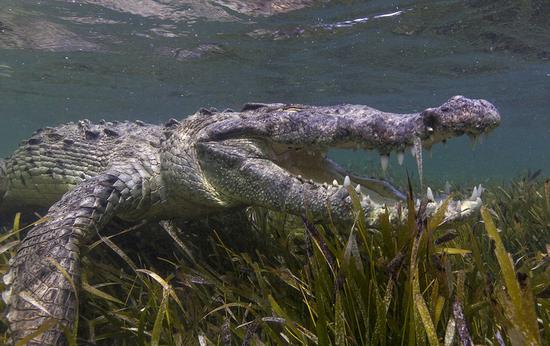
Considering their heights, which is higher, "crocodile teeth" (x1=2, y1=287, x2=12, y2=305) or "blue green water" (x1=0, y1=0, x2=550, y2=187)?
"crocodile teeth" (x1=2, y1=287, x2=12, y2=305)

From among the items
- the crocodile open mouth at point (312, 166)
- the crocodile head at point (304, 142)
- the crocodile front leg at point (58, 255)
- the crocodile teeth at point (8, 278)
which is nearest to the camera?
the crocodile front leg at point (58, 255)

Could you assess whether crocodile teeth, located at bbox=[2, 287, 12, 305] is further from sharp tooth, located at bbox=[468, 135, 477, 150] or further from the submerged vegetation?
sharp tooth, located at bbox=[468, 135, 477, 150]

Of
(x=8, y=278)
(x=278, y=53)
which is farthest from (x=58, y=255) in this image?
(x=278, y=53)

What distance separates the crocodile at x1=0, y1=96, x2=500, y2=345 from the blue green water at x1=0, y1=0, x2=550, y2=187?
8.46m

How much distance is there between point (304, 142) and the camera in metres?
3.32

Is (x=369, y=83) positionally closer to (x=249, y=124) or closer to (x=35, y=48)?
(x=35, y=48)

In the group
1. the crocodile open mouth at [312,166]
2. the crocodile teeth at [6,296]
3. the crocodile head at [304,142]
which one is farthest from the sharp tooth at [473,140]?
the crocodile teeth at [6,296]

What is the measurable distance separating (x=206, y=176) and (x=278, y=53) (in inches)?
546

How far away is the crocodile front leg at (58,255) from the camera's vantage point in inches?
91.8

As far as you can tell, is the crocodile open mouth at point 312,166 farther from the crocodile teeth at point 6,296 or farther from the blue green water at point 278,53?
the blue green water at point 278,53

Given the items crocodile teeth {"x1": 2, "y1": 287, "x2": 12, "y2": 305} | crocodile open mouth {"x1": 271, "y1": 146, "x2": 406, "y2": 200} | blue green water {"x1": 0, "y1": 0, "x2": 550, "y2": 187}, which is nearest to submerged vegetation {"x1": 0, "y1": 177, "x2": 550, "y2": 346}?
crocodile teeth {"x1": 2, "y1": 287, "x2": 12, "y2": 305}

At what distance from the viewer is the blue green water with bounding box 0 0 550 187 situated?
12758 millimetres

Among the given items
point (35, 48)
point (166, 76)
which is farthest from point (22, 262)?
point (166, 76)

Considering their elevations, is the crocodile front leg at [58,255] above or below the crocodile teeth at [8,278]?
above
